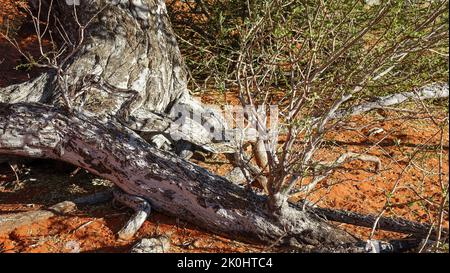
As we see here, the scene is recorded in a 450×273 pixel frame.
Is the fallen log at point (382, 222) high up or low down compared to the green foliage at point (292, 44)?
down

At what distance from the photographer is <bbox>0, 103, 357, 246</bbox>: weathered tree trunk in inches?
130

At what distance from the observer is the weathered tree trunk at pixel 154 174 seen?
3.31 metres

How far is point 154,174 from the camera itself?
140 inches

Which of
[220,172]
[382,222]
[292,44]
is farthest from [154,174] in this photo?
[292,44]

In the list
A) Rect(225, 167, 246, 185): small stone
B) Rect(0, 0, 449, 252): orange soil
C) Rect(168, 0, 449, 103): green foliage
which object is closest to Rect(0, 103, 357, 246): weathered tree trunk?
Rect(0, 0, 449, 252): orange soil

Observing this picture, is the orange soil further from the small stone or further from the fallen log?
the small stone

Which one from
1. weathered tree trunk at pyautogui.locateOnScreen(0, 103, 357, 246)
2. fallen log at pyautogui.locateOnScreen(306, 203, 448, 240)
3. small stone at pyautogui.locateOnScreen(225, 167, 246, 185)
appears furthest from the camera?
small stone at pyautogui.locateOnScreen(225, 167, 246, 185)

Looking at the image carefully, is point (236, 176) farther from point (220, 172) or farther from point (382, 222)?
point (382, 222)

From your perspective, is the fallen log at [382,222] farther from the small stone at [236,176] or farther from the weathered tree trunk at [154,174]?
the small stone at [236,176]

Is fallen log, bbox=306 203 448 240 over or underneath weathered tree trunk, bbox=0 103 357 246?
over

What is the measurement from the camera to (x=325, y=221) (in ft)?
11.0

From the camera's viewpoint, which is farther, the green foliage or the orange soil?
the green foliage

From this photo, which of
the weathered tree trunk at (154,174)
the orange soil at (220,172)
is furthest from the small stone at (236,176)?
the weathered tree trunk at (154,174)

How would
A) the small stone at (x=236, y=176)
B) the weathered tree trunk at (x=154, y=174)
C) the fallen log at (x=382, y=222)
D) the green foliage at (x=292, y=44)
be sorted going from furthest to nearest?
the green foliage at (x=292, y=44), the small stone at (x=236, y=176), the weathered tree trunk at (x=154, y=174), the fallen log at (x=382, y=222)
